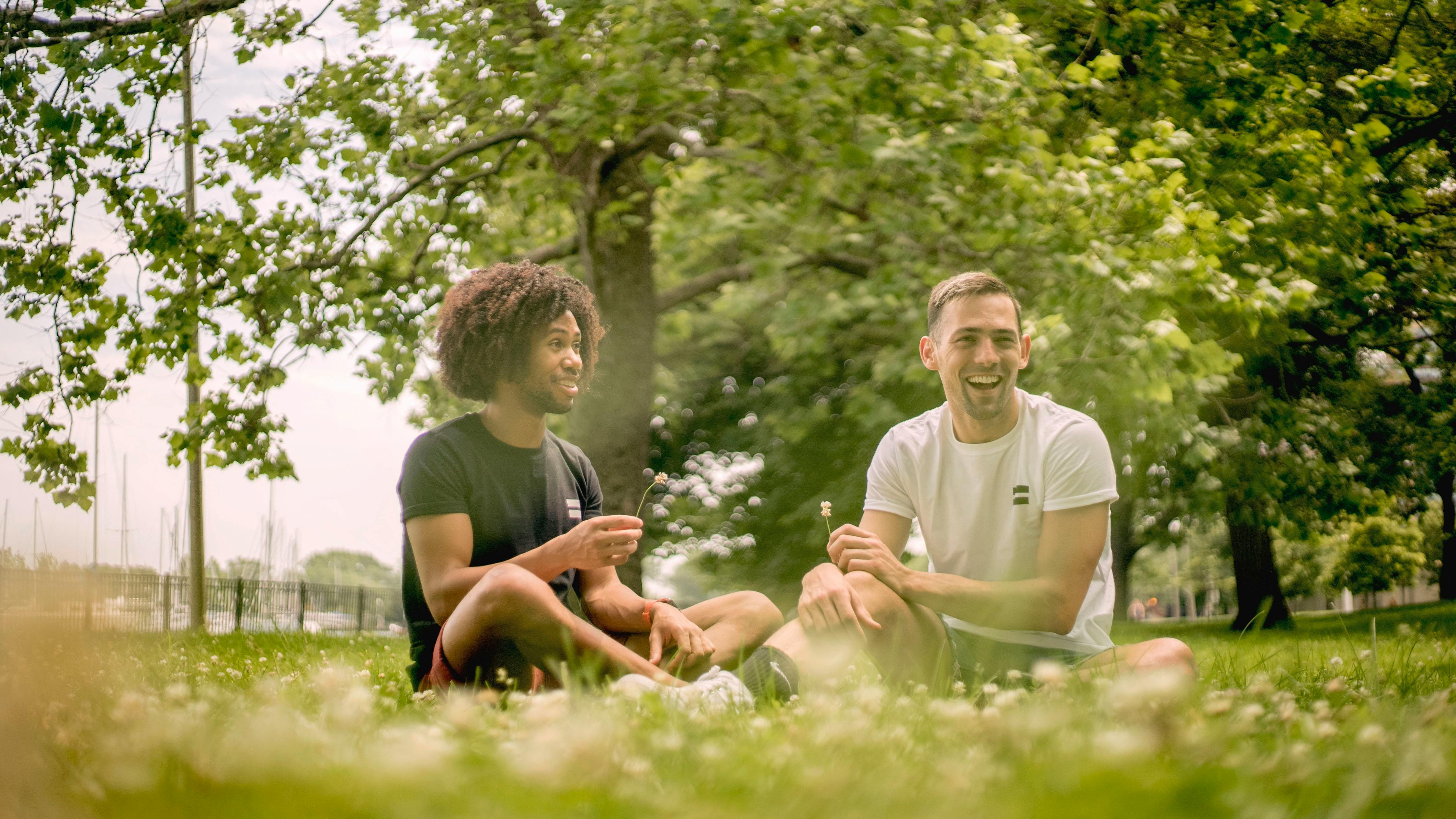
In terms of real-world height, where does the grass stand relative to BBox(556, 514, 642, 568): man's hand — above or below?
below

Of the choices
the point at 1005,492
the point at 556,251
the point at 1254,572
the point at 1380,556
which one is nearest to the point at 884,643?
the point at 1005,492

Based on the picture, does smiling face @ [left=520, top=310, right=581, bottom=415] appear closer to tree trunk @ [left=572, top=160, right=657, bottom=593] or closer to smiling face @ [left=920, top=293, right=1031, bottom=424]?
smiling face @ [left=920, top=293, right=1031, bottom=424]

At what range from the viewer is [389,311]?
1026cm

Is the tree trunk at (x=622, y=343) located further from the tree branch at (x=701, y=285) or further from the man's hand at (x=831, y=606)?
the man's hand at (x=831, y=606)

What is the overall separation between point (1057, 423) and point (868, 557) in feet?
3.11

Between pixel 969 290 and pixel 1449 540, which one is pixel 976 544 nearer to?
pixel 969 290

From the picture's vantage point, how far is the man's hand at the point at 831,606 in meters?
3.23

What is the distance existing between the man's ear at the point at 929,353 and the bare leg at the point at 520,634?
171cm

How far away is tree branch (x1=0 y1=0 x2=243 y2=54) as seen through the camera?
7.23 metres

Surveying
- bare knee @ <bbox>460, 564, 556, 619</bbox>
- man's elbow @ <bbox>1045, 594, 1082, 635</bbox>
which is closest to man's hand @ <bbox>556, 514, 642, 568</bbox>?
bare knee @ <bbox>460, 564, 556, 619</bbox>

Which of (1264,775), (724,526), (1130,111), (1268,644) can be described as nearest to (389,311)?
(1130,111)

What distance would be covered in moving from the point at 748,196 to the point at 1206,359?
13.5 ft

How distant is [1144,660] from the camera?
10.6 ft

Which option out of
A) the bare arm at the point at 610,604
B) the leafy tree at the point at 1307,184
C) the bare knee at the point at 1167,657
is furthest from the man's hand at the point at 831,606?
the leafy tree at the point at 1307,184
